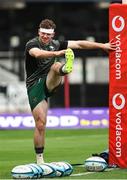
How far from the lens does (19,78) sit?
25.2m

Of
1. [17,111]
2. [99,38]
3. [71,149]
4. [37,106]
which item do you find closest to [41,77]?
[37,106]

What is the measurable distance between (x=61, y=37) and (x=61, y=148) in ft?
41.1

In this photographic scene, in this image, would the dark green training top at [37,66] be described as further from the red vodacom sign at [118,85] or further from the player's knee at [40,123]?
the red vodacom sign at [118,85]

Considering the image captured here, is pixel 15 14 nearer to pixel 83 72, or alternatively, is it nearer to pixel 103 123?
pixel 83 72

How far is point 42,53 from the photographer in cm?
1097

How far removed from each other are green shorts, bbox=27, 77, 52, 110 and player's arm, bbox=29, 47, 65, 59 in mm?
556

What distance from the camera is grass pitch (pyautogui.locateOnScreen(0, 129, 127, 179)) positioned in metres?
11.0

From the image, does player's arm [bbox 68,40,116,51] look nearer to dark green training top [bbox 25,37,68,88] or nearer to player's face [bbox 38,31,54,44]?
dark green training top [bbox 25,37,68,88]

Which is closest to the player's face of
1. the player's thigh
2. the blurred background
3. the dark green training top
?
the dark green training top

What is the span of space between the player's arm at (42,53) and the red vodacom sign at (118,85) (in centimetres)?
117

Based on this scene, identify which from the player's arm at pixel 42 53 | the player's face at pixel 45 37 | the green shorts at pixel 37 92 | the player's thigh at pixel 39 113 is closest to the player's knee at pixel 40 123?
the player's thigh at pixel 39 113

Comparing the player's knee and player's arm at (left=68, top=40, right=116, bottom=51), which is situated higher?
player's arm at (left=68, top=40, right=116, bottom=51)

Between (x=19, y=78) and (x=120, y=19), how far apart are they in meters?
13.8

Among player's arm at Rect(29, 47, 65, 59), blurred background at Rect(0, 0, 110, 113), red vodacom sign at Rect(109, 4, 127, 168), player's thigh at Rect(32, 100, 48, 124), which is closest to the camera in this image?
player's arm at Rect(29, 47, 65, 59)
